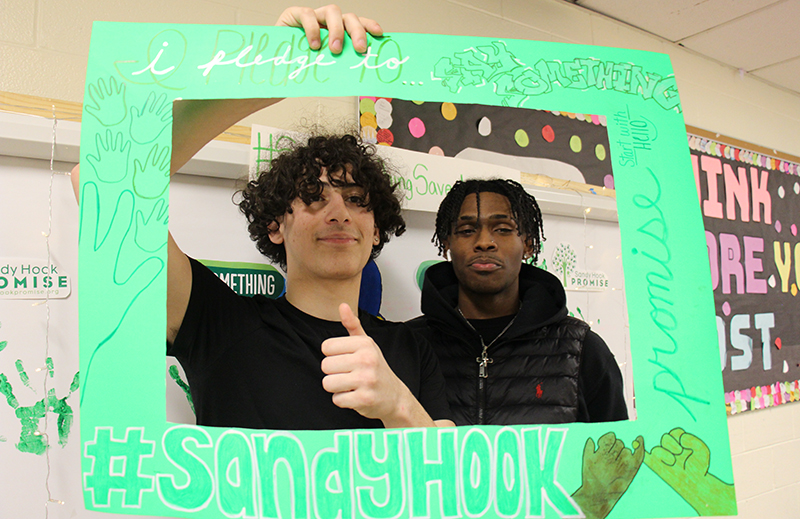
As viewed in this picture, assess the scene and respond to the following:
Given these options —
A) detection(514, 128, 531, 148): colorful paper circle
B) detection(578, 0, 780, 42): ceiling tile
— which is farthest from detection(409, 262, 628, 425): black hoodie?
detection(578, 0, 780, 42): ceiling tile

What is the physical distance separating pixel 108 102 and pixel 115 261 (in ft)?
0.60

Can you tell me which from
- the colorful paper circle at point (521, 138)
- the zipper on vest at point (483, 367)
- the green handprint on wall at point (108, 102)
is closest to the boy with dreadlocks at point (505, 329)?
the zipper on vest at point (483, 367)

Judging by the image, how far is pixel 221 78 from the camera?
0.52 m

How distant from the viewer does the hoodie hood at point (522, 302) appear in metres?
0.79

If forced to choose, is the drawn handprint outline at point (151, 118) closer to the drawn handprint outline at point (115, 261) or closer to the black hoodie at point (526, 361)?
the drawn handprint outline at point (115, 261)

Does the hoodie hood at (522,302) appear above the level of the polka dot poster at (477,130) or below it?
below

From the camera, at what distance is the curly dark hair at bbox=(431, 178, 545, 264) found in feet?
2.82

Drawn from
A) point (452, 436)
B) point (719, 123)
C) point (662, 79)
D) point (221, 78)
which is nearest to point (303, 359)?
point (452, 436)

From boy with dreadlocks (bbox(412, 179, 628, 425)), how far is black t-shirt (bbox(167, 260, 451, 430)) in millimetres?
101

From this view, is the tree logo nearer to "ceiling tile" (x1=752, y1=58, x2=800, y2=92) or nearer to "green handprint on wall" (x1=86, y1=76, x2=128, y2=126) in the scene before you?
"green handprint on wall" (x1=86, y1=76, x2=128, y2=126)

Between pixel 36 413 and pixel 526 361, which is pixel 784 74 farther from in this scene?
pixel 36 413

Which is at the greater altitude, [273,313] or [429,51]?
[429,51]

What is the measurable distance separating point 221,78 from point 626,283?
54 cm

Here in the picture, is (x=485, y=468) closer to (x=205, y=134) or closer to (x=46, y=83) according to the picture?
(x=205, y=134)
